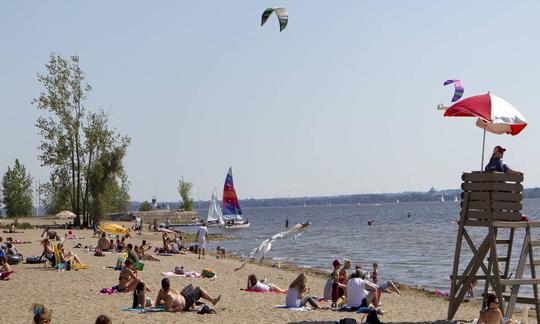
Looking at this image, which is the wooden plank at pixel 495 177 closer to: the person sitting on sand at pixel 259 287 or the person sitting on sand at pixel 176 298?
Result: the person sitting on sand at pixel 176 298

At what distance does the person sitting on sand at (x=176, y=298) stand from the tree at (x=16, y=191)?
69682 millimetres

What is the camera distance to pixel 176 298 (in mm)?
14453

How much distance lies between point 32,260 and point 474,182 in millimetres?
16305

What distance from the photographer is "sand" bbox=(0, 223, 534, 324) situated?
1389 cm

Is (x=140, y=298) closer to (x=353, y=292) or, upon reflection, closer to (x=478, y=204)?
(x=353, y=292)

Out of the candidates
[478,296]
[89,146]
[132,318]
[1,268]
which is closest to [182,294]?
[132,318]

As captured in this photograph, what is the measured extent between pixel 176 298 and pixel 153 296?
9.50ft

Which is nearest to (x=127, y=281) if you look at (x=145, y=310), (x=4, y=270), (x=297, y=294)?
(x=145, y=310)

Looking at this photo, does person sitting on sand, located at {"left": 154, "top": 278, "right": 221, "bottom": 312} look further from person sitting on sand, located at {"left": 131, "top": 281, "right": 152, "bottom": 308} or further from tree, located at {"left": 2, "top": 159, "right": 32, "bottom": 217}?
tree, located at {"left": 2, "top": 159, "right": 32, "bottom": 217}

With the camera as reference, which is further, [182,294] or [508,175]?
[182,294]

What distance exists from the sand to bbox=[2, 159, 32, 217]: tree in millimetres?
58356

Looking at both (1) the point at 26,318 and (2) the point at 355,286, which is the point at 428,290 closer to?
(2) the point at 355,286

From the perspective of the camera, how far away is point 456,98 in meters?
13.1

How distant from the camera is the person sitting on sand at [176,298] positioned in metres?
14.4
